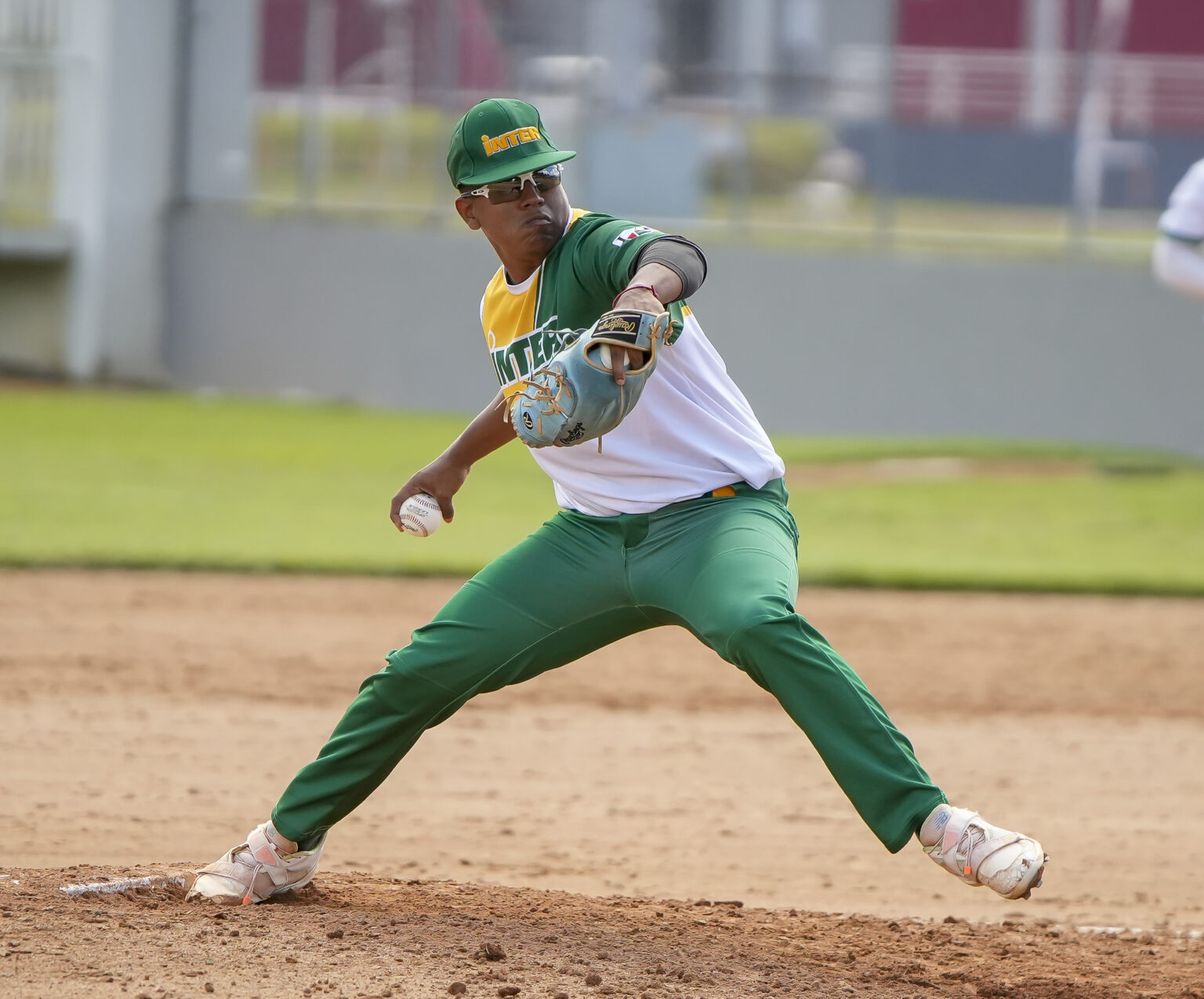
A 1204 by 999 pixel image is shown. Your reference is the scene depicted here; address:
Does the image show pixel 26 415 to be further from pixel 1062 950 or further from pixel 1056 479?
pixel 1062 950

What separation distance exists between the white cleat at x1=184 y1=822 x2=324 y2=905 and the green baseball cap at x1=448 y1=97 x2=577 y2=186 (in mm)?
1708

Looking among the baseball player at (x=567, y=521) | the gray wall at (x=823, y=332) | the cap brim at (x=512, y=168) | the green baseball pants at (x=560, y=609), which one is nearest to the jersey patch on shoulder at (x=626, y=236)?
the baseball player at (x=567, y=521)

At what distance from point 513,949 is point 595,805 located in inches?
83.1

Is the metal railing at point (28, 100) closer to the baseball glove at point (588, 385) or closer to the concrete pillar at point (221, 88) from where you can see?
the concrete pillar at point (221, 88)

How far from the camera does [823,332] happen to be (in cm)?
1577

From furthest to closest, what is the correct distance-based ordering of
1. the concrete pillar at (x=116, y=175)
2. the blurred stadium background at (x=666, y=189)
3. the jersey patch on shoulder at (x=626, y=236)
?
the concrete pillar at (x=116, y=175)
the blurred stadium background at (x=666, y=189)
the jersey patch on shoulder at (x=626, y=236)

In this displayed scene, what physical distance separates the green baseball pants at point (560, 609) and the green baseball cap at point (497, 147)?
0.88m

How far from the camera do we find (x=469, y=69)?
17.7 m

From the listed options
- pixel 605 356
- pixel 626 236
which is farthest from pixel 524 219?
pixel 605 356

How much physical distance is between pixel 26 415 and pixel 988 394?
913cm

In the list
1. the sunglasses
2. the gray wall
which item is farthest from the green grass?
the sunglasses

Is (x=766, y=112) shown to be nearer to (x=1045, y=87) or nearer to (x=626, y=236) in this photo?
(x=1045, y=87)

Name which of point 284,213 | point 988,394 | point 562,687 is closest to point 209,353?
point 284,213

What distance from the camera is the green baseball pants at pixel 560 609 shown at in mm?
3777
